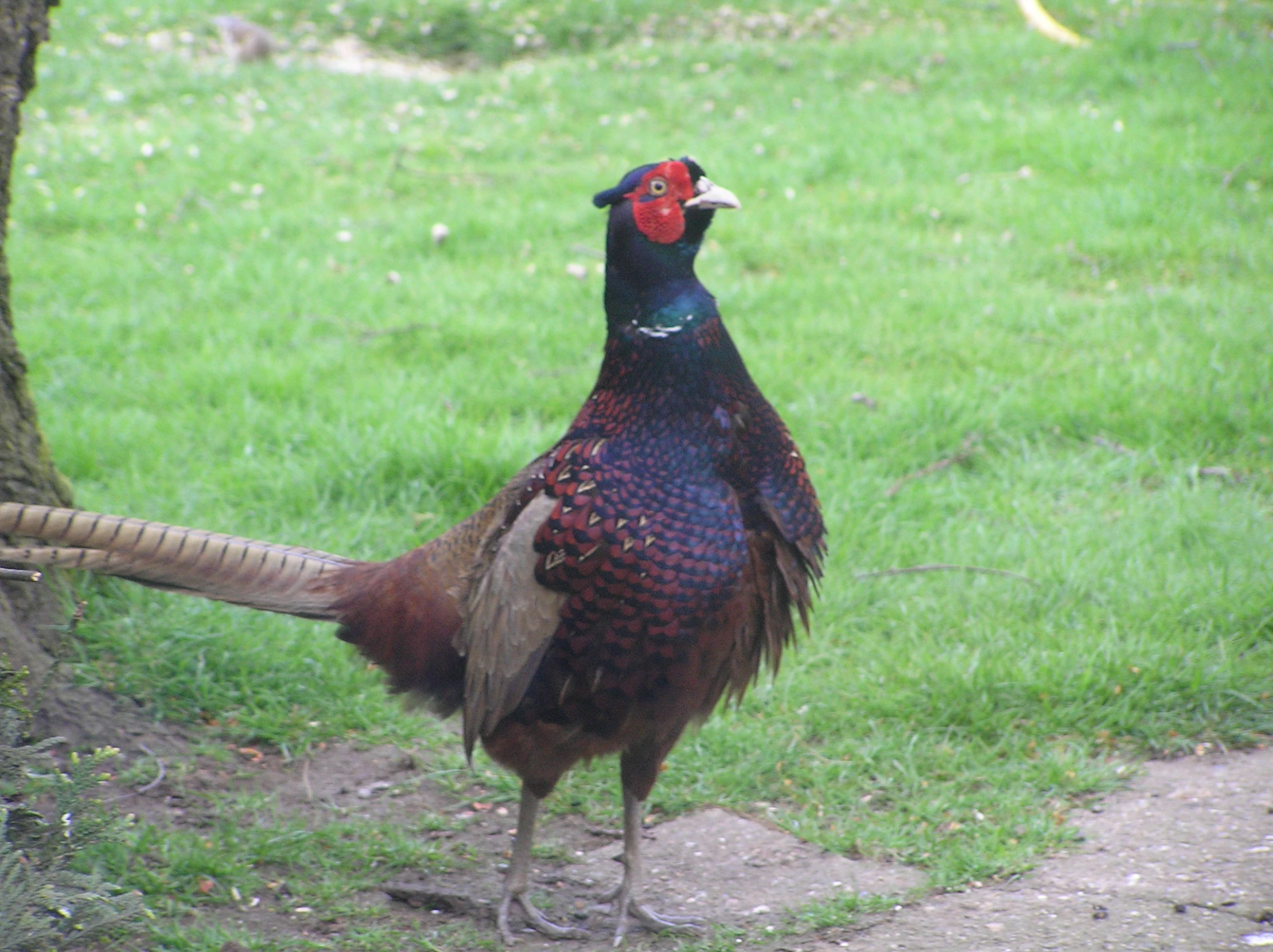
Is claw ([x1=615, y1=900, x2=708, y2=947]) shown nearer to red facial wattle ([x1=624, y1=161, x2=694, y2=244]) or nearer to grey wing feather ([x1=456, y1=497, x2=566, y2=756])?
grey wing feather ([x1=456, y1=497, x2=566, y2=756])

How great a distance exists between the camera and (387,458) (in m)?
4.25

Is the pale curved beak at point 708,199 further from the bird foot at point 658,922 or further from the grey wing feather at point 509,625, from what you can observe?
the bird foot at point 658,922

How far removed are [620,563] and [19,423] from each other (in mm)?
1685

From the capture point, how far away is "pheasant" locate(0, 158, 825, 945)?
251 centimetres

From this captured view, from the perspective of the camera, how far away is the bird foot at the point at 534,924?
2.73 metres

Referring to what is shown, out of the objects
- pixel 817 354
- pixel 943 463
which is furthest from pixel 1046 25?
pixel 943 463

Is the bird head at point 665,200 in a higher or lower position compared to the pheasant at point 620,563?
higher

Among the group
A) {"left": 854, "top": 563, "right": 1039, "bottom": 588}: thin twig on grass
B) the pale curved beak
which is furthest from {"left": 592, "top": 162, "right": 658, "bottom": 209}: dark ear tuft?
{"left": 854, "top": 563, "right": 1039, "bottom": 588}: thin twig on grass

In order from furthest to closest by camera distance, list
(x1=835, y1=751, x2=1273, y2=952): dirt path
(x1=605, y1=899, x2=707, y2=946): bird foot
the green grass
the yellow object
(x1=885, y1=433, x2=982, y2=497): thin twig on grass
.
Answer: the yellow object
(x1=885, y1=433, x2=982, y2=497): thin twig on grass
the green grass
(x1=605, y1=899, x2=707, y2=946): bird foot
(x1=835, y1=751, x2=1273, y2=952): dirt path

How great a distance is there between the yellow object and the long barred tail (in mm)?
7218

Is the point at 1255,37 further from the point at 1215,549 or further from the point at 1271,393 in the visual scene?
the point at 1215,549

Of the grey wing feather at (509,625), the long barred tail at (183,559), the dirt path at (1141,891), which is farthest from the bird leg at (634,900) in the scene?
the long barred tail at (183,559)

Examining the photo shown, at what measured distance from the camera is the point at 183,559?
269 cm

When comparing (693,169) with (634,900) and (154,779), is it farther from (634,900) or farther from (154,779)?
(154,779)
